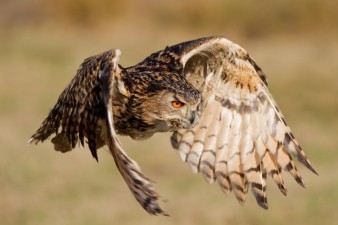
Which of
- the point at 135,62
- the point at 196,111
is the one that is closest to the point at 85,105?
the point at 196,111

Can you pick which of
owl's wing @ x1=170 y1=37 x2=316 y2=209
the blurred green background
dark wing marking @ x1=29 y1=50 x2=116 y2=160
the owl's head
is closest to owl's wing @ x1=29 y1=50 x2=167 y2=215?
dark wing marking @ x1=29 y1=50 x2=116 y2=160

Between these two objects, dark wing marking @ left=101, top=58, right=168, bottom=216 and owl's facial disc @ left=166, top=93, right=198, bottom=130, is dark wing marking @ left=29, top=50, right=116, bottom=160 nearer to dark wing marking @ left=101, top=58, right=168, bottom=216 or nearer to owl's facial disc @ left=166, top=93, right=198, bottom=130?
dark wing marking @ left=101, top=58, right=168, bottom=216

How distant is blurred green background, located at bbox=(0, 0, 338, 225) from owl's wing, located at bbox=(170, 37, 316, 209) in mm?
1257

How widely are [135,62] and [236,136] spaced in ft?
36.5

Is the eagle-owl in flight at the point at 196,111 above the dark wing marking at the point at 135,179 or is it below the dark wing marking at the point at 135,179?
above

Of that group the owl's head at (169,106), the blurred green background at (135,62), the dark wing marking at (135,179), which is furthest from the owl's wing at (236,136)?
the dark wing marking at (135,179)

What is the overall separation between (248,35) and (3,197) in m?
13.1

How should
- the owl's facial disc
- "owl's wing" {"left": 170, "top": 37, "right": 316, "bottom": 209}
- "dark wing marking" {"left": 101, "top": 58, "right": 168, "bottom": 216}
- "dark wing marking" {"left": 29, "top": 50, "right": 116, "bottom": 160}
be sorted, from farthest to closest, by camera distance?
"owl's wing" {"left": 170, "top": 37, "right": 316, "bottom": 209}
the owl's facial disc
"dark wing marking" {"left": 29, "top": 50, "right": 116, "bottom": 160}
"dark wing marking" {"left": 101, "top": 58, "right": 168, "bottom": 216}

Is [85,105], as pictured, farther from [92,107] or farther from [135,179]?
[135,179]

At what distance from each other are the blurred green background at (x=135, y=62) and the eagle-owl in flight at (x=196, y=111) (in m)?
1.28

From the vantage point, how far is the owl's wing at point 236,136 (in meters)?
7.62

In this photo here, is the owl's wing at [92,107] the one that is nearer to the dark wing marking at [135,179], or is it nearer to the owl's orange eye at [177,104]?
the dark wing marking at [135,179]

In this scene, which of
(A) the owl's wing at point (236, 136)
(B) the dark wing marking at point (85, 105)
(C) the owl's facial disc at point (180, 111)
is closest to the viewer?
(B) the dark wing marking at point (85, 105)

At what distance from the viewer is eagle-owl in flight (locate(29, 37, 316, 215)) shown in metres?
6.00
